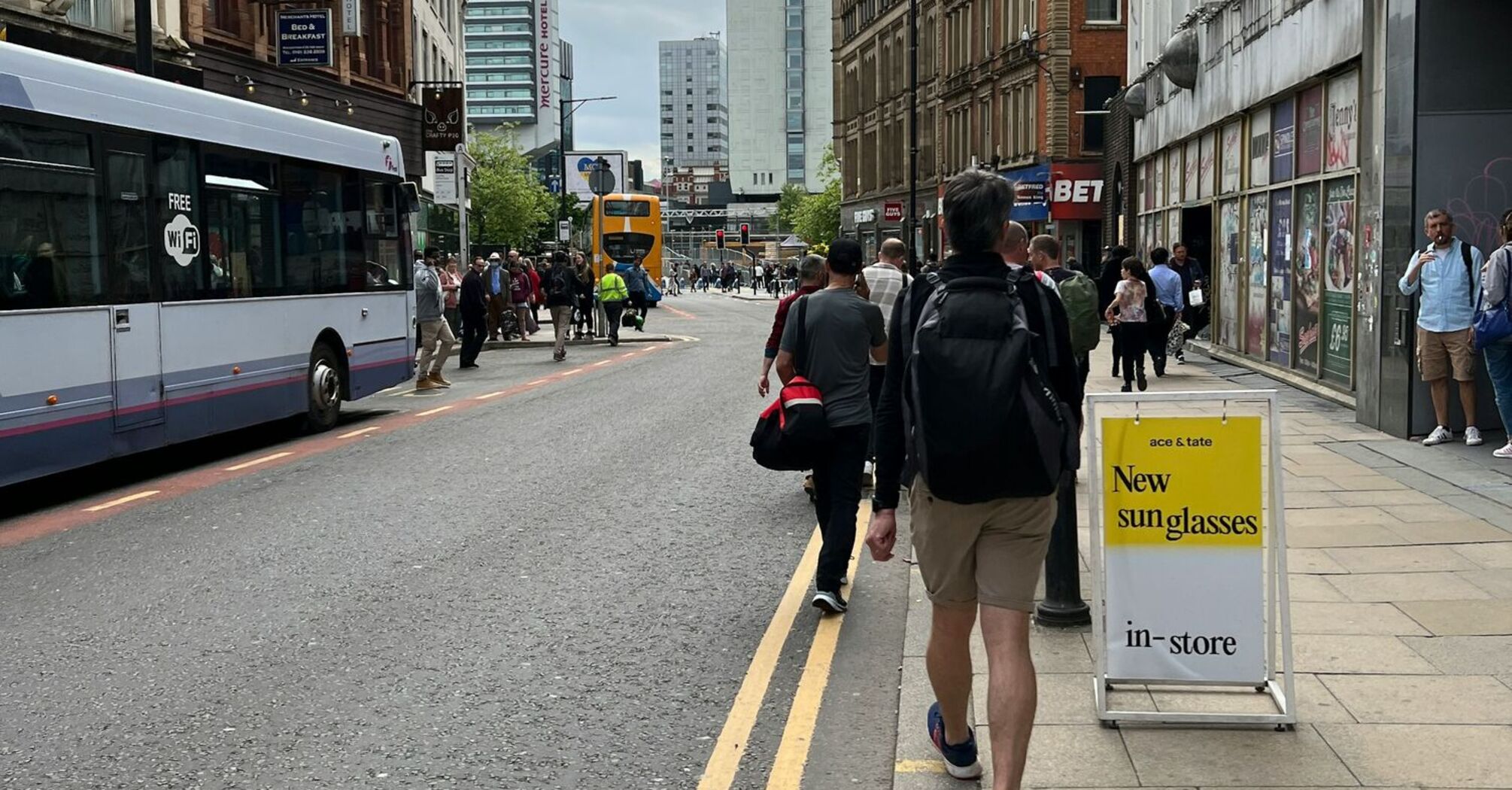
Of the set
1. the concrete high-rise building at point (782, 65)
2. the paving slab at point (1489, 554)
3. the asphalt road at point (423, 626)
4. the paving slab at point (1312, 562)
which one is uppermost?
the concrete high-rise building at point (782, 65)

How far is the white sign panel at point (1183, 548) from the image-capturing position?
5.13 metres

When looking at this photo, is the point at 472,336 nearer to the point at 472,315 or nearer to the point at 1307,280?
the point at 472,315

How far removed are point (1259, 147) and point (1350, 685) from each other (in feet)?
50.4

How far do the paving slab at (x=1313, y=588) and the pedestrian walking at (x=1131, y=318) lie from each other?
10.3m

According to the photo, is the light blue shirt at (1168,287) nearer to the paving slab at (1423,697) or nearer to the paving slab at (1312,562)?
the paving slab at (1312,562)

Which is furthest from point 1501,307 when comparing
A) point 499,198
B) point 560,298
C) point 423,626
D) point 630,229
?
point 499,198

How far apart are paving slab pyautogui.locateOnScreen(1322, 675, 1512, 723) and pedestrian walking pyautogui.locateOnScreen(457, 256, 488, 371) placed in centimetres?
2011

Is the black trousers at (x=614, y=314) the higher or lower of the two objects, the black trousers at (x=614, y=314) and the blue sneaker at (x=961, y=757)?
the higher

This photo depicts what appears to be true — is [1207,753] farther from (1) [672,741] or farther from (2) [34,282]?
(2) [34,282]

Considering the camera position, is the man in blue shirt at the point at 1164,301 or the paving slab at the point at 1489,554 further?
the man in blue shirt at the point at 1164,301

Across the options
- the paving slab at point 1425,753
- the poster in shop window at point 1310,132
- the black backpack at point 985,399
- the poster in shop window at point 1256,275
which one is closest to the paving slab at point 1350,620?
the paving slab at point 1425,753

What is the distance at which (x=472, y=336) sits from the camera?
24.9 metres

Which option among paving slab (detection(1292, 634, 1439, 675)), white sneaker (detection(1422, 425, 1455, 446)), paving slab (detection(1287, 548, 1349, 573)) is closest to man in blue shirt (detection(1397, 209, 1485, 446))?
white sneaker (detection(1422, 425, 1455, 446))

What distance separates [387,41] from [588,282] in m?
10.2
